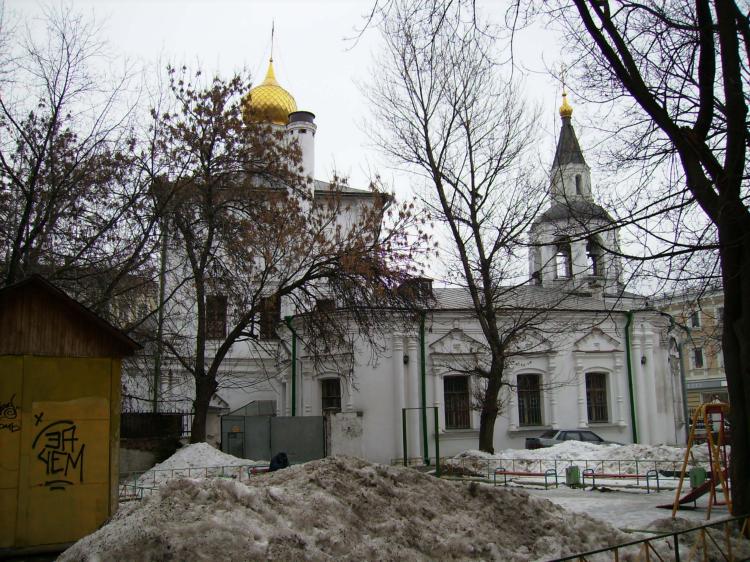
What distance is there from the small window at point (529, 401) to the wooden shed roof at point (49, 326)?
19.7 m

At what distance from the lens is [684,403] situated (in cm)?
3069

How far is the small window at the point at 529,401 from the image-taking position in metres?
27.3

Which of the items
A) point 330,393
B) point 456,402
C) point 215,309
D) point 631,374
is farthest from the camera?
point 631,374

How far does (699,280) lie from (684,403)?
898 inches

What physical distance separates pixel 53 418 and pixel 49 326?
130 cm

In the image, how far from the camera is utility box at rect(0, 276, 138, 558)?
9.43 metres

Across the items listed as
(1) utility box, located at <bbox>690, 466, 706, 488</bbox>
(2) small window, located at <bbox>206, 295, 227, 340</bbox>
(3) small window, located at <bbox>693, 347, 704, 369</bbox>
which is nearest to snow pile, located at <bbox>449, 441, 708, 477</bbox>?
(1) utility box, located at <bbox>690, 466, 706, 488</bbox>

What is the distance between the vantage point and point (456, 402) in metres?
26.6

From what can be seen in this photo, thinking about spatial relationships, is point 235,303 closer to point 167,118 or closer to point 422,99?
point 167,118

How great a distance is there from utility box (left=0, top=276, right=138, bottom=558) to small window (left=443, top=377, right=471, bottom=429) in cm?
1754

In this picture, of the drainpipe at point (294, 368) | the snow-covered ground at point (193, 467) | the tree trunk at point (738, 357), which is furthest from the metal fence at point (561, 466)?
the drainpipe at point (294, 368)

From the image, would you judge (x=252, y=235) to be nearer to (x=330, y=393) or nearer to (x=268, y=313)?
(x=268, y=313)

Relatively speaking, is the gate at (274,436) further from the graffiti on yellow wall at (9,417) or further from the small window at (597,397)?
the graffiti on yellow wall at (9,417)

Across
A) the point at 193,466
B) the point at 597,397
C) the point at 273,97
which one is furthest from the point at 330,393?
the point at 273,97
